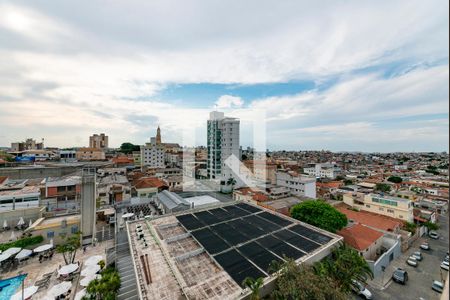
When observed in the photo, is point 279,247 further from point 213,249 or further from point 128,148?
point 128,148

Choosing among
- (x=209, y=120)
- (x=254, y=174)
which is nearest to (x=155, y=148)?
(x=209, y=120)

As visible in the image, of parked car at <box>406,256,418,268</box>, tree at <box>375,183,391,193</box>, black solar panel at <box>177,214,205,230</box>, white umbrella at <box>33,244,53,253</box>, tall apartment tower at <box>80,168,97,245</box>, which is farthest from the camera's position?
tree at <box>375,183,391,193</box>

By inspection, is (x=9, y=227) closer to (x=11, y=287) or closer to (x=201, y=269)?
(x=11, y=287)

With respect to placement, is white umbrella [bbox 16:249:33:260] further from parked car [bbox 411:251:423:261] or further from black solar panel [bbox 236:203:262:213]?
parked car [bbox 411:251:423:261]

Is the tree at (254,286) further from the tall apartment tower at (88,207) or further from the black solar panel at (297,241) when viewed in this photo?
the tall apartment tower at (88,207)

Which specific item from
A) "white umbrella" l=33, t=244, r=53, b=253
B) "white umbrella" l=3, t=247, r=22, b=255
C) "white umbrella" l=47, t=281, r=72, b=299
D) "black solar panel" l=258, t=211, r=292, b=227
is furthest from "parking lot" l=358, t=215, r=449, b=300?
"white umbrella" l=3, t=247, r=22, b=255

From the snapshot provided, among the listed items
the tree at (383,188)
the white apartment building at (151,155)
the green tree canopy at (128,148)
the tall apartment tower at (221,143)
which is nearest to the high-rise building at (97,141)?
the green tree canopy at (128,148)
